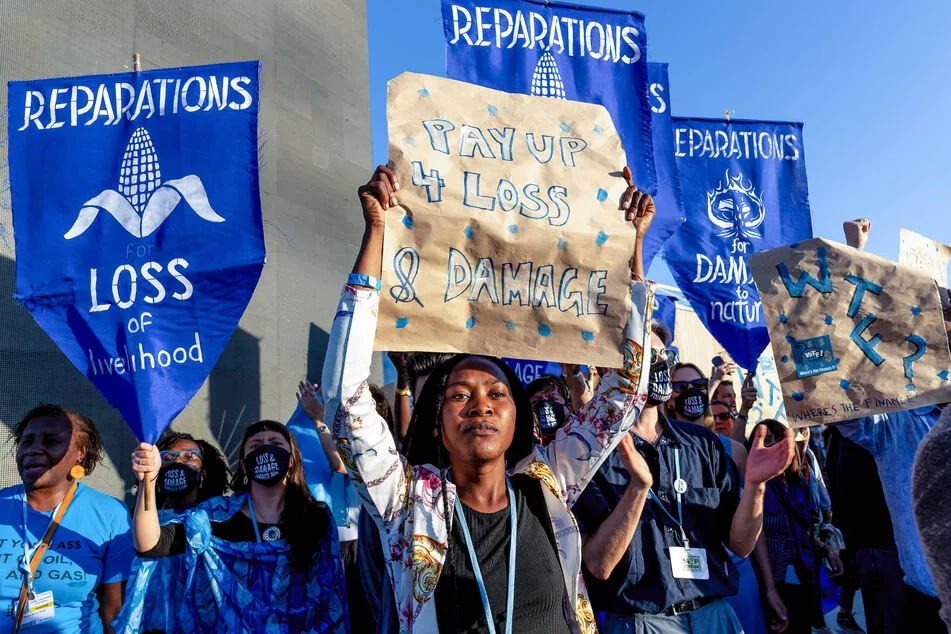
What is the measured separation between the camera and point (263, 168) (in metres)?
7.04

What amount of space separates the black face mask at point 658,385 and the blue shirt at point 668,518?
0.12m

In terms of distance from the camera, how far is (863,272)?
300cm

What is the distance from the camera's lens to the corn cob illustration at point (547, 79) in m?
4.64

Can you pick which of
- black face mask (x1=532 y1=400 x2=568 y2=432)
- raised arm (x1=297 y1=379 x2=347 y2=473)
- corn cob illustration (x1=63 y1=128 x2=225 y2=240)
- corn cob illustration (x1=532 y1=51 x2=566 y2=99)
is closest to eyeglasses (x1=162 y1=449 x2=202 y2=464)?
raised arm (x1=297 y1=379 x2=347 y2=473)

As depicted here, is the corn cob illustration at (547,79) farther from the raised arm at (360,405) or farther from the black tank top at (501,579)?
the black tank top at (501,579)

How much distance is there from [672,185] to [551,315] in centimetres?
301

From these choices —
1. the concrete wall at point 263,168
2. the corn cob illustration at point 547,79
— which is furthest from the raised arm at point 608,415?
the concrete wall at point 263,168

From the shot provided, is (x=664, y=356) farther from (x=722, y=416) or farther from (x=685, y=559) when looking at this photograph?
(x=722, y=416)

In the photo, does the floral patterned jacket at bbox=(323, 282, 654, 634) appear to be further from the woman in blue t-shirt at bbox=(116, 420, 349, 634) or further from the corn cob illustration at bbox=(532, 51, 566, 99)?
the corn cob illustration at bbox=(532, 51, 566, 99)

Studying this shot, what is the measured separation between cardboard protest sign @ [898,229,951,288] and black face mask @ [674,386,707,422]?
1178 millimetres

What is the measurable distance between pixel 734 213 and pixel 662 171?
781 millimetres

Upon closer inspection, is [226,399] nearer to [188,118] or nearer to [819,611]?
[188,118]

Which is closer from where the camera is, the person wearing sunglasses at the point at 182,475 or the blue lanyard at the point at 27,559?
the blue lanyard at the point at 27,559

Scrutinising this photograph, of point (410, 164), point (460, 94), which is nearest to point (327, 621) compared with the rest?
point (410, 164)
